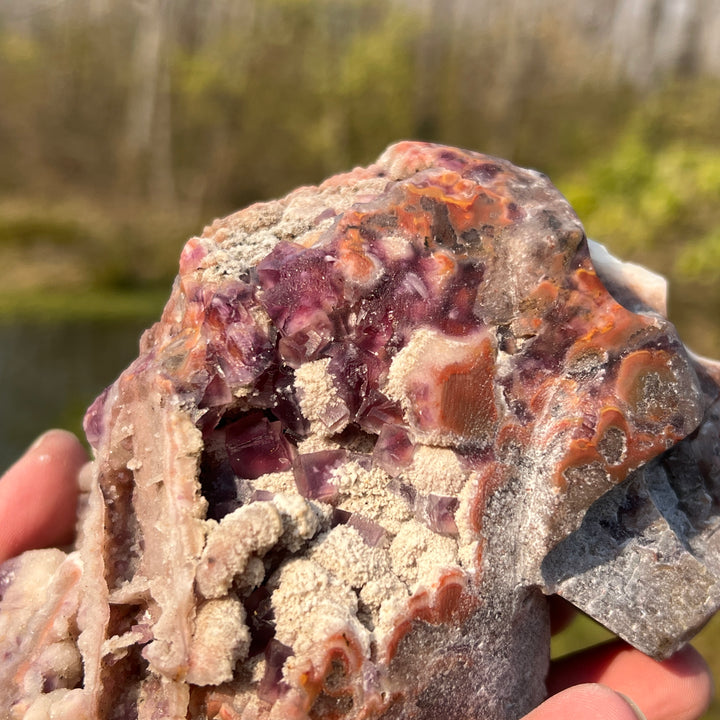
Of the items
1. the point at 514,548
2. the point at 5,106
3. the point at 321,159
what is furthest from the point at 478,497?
the point at 5,106

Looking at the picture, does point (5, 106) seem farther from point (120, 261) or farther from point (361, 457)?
point (361, 457)

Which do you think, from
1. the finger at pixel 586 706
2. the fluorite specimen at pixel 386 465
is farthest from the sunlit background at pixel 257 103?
the finger at pixel 586 706

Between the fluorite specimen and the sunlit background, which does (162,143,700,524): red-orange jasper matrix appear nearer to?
the fluorite specimen

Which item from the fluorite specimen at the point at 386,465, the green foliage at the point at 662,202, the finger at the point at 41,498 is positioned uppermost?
the fluorite specimen at the point at 386,465

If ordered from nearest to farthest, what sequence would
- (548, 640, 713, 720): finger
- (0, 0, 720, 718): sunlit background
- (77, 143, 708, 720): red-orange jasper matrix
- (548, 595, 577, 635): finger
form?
(77, 143, 708, 720): red-orange jasper matrix < (548, 640, 713, 720): finger < (548, 595, 577, 635): finger < (0, 0, 720, 718): sunlit background

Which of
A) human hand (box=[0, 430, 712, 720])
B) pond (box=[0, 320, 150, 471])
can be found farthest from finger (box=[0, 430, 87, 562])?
pond (box=[0, 320, 150, 471])

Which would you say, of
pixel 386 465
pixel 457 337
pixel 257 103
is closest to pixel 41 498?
pixel 386 465

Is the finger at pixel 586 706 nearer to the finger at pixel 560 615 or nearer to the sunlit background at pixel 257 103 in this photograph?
the finger at pixel 560 615
